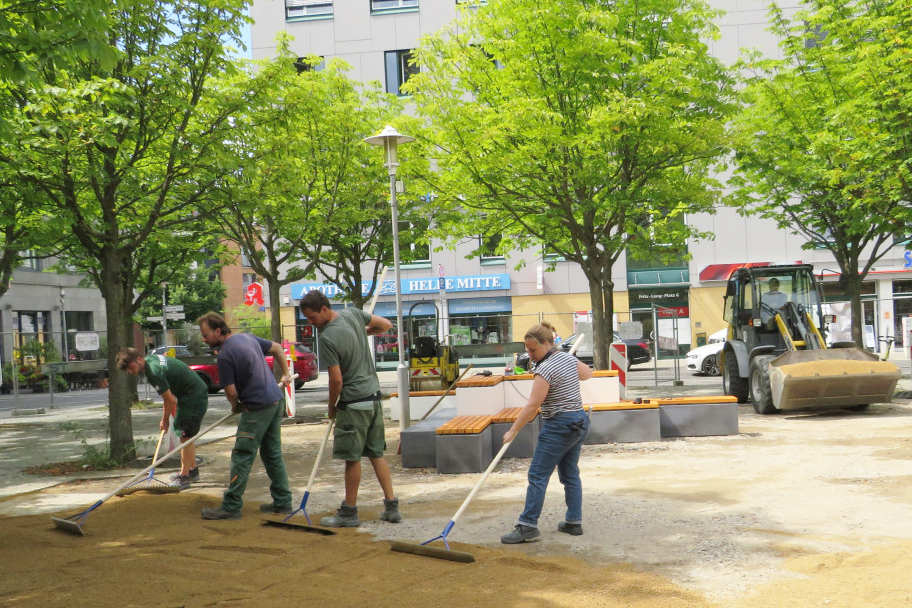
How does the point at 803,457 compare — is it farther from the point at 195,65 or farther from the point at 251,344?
the point at 195,65

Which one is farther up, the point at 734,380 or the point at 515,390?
the point at 515,390

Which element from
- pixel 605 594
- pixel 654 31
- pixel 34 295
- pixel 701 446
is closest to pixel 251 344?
pixel 605 594

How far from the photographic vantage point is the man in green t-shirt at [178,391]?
852 cm

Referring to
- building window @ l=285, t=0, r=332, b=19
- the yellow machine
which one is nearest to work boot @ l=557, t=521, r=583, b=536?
the yellow machine

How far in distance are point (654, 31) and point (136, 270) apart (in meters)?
11.7

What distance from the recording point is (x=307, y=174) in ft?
57.1

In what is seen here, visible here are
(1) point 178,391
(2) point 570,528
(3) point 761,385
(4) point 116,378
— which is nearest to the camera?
(2) point 570,528

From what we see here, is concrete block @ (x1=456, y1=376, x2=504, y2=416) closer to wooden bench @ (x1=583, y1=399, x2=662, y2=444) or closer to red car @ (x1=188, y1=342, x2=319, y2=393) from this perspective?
wooden bench @ (x1=583, y1=399, x2=662, y2=444)

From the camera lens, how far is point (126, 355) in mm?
8469

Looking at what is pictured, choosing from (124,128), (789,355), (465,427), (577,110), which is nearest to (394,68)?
(577,110)

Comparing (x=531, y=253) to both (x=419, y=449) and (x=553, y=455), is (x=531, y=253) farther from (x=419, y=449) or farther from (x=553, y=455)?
(x=553, y=455)

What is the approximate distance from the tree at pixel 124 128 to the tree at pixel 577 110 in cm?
549

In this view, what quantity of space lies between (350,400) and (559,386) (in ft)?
5.75

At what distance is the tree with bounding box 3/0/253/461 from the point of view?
9461 mm
